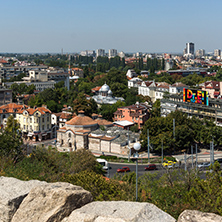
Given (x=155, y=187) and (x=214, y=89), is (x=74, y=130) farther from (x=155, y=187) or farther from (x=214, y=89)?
(x=214, y=89)

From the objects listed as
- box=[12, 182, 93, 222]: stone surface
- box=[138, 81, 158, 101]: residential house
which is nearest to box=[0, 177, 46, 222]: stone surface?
box=[12, 182, 93, 222]: stone surface

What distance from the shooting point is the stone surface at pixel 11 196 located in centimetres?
849

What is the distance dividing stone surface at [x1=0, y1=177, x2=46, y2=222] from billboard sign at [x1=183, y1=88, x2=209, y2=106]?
3776 cm

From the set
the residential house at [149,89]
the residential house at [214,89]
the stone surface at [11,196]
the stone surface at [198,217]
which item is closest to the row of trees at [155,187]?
the stone surface at [11,196]

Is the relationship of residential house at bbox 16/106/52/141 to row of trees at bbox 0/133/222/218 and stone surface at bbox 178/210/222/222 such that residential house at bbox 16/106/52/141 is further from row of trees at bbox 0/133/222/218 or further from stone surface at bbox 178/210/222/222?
stone surface at bbox 178/210/222/222

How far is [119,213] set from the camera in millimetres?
7191

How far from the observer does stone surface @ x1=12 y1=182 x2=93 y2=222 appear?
314 inches

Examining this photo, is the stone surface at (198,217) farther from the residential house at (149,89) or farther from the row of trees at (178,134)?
the residential house at (149,89)

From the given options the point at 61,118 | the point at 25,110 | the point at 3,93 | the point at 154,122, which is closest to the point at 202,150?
the point at 154,122

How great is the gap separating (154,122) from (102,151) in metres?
7.11

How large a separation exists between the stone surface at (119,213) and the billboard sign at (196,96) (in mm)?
38483

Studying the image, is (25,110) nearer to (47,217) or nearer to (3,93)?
(3,93)

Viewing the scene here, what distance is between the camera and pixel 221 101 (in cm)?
4391

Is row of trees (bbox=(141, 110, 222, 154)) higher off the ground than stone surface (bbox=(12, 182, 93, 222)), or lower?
lower
